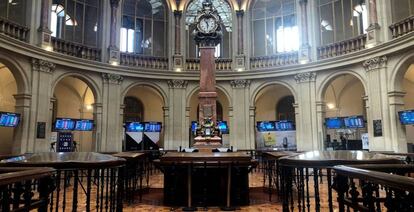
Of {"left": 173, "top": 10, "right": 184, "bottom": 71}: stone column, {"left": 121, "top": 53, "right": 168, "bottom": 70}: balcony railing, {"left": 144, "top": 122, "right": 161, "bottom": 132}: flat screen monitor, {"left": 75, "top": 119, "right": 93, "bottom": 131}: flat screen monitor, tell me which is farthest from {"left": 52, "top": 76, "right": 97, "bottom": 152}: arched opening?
Answer: {"left": 173, "top": 10, "right": 184, "bottom": 71}: stone column

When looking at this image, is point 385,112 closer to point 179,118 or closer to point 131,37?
point 179,118

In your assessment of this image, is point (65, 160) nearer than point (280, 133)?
Yes

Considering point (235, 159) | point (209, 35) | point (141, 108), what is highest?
point (209, 35)

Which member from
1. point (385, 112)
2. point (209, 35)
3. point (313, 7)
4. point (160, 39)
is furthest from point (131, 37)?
point (385, 112)

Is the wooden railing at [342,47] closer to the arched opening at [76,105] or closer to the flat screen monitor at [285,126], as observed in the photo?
the flat screen monitor at [285,126]

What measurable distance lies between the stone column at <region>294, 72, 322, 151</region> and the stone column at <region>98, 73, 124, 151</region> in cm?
879

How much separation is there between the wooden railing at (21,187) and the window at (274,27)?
1688 centimetres

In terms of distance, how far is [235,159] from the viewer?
6629mm

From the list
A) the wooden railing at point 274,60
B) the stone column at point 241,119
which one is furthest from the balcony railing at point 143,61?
the wooden railing at point 274,60

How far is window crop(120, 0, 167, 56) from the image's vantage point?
1823 cm

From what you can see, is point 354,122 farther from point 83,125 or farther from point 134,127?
point 83,125

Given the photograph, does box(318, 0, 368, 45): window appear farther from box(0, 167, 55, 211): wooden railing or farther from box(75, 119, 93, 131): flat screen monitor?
box(0, 167, 55, 211): wooden railing

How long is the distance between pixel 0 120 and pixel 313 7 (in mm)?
14581

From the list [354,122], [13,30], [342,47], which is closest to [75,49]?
[13,30]
